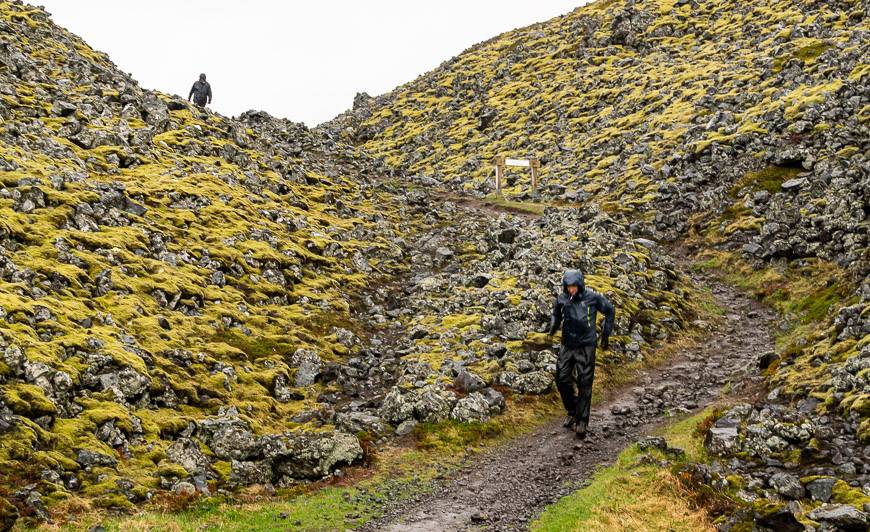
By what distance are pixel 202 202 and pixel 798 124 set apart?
3649cm

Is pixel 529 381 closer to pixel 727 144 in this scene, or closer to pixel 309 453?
pixel 309 453

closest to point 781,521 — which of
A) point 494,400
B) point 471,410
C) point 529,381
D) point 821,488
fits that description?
point 821,488

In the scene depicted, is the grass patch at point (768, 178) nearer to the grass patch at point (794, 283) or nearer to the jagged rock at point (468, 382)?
the grass patch at point (794, 283)

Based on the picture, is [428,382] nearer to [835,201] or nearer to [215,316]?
[215,316]

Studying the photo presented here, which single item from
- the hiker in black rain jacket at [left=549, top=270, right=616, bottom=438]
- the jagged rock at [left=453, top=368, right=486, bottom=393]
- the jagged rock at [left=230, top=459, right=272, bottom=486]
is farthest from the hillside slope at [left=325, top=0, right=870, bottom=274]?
the jagged rock at [left=230, top=459, right=272, bottom=486]

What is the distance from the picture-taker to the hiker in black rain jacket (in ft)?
60.1

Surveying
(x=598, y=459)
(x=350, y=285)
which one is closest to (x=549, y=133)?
(x=350, y=285)

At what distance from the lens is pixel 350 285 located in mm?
31672

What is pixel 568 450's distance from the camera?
17.5 m

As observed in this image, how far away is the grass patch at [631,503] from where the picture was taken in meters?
12.4

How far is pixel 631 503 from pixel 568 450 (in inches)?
167

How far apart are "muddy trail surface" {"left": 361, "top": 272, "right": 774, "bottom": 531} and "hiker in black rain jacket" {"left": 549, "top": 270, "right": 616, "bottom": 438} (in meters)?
1.04

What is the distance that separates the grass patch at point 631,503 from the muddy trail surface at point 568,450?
2.13 ft

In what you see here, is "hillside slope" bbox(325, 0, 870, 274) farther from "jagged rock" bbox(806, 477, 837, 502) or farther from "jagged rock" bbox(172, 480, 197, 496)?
"jagged rock" bbox(172, 480, 197, 496)
